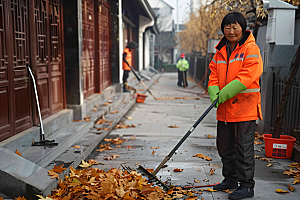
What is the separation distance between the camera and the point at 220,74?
4223 mm

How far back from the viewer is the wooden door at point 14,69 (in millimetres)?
5020

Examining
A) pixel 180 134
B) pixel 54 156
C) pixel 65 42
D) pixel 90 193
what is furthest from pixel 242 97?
pixel 65 42

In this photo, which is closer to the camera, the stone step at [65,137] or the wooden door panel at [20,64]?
the stone step at [65,137]

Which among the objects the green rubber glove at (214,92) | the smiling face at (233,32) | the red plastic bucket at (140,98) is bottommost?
the red plastic bucket at (140,98)

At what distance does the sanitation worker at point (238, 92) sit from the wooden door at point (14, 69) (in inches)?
114

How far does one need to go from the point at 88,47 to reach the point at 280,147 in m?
6.30

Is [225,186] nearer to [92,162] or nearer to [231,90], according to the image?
[231,90]

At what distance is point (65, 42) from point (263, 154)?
460 centimetres

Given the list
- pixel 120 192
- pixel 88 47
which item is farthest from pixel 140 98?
pixel 120 192

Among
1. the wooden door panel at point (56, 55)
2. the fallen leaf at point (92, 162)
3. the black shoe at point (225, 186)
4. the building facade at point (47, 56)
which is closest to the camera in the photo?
the black shoe at point (225, 186)

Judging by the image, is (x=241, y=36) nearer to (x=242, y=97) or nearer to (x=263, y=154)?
(x=242, y=97)

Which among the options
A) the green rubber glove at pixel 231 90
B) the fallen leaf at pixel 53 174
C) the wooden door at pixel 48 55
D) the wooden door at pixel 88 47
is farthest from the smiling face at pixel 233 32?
the wooden door at pixel 88 47

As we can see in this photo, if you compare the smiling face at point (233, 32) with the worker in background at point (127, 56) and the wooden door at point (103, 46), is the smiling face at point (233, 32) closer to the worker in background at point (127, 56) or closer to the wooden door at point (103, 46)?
the wooden door at point (103, 46)

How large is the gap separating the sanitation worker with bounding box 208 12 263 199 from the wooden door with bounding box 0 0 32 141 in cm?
288
